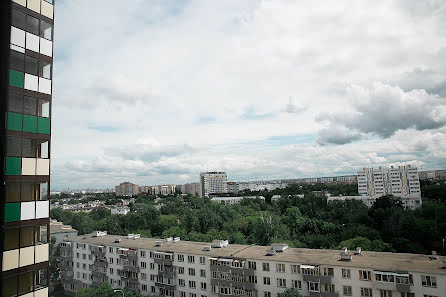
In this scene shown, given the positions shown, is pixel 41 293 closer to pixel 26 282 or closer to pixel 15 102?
pixel 26 282

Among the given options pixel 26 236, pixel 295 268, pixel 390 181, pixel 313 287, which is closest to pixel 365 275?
pixel 313 287

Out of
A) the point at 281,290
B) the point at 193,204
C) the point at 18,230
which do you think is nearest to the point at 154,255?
the point at 281,290

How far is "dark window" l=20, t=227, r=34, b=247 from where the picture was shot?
3738mm

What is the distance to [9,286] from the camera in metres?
3.47

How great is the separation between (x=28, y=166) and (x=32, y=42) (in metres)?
1.66

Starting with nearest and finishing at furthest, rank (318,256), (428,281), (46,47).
→ (46,47)
(428,281)
(318,256)

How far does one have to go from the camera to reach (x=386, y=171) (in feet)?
154

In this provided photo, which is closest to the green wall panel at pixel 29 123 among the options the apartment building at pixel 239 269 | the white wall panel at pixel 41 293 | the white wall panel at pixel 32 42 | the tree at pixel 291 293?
the white wall panel at pixel 32 42

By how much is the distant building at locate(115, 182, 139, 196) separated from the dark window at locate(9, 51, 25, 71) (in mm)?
76929

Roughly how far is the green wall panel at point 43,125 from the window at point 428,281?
9894mm

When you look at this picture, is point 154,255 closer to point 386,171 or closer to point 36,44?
point 36,44

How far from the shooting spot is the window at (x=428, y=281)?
8.41 metres

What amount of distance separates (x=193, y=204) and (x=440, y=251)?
2697cm

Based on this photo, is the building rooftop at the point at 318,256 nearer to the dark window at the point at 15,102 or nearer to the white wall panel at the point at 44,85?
the white wall panel at the point at 44,85
